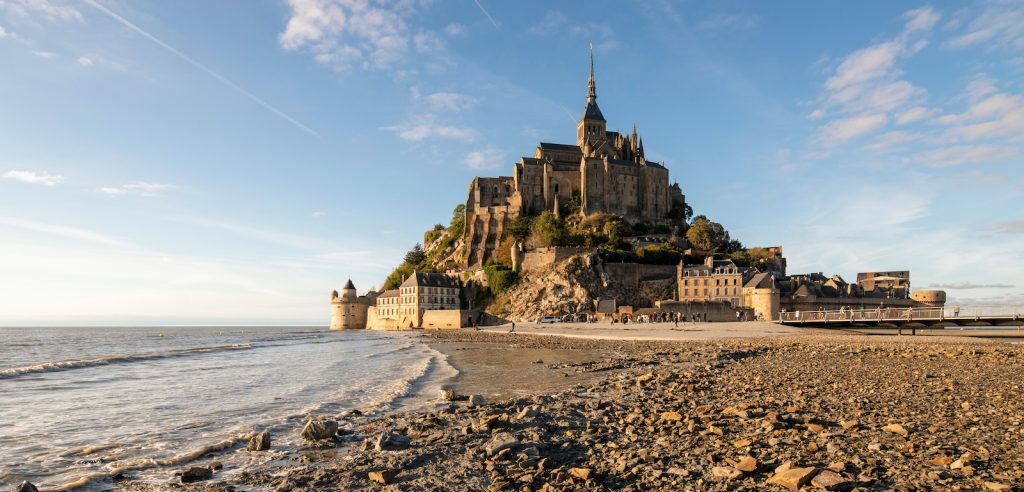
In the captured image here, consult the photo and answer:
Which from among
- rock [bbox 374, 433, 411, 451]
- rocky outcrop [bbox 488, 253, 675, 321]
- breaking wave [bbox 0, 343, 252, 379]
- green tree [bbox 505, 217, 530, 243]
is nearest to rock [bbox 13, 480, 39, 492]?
rock [bbox 374, 433, 411, 451]

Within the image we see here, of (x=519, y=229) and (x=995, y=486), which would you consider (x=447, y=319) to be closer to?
(x=519, y=229)

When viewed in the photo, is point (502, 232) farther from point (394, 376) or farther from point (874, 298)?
point (394, 376)

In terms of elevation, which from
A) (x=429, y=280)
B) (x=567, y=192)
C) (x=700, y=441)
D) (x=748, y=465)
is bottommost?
(x=700, y=441)

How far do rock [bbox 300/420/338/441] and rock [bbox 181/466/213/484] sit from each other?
195 cm

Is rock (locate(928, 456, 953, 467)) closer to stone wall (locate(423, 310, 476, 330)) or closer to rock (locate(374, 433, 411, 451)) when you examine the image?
rock (locate(374, 433, 411, 451))

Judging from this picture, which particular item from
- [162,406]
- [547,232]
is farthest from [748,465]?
[547,232]

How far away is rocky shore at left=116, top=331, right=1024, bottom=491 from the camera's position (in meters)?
6.51

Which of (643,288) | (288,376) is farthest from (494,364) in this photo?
(643,288)

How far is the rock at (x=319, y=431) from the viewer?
→ 33.0ft

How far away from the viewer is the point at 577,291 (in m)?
67.8

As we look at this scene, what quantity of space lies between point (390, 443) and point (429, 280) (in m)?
70.1

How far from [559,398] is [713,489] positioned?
733 cm

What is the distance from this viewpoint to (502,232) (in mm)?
85750

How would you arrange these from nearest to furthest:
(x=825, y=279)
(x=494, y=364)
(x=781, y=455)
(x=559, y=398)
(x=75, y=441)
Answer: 1. (x=781, y=455)
2. (x=75, y=441)
3. (x=559, y=398)
4. (x=494, y=364)
5. (x=825, y=279)
